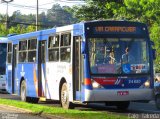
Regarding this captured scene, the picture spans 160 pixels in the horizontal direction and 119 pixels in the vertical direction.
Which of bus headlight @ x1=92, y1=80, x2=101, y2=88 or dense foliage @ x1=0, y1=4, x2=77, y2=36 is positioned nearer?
bus headlight @ x1=92, y1=80, x2=101, y2=88

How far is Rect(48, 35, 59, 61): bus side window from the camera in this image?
1983 centimetres

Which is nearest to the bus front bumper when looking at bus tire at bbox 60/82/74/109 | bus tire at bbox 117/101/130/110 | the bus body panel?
the bus body panel

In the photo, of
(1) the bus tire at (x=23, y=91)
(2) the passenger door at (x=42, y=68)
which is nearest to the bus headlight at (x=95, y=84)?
(2) the passenger door at (x=42, y=68)

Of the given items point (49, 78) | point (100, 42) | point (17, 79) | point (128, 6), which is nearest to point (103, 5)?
point (128, 6)

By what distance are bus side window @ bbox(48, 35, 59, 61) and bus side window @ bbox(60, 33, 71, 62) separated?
553mm

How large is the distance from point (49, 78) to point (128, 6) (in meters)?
20.2

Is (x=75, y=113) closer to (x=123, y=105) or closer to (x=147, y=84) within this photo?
(x=147, y=84)

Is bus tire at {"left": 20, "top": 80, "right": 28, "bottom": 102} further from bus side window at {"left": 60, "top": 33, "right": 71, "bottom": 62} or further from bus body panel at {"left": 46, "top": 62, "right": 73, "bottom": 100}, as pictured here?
bus side window at {"left": 60, "top": 33, "right": 71, "bottom": 62}

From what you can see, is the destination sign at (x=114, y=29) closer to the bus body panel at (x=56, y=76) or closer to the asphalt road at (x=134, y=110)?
the bus body panel at (x=56, y=76)

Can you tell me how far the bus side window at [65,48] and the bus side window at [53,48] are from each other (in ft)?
1.81

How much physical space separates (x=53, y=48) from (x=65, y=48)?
4.41ft

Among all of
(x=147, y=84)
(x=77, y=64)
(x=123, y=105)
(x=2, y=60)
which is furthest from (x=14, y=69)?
(x=147, y=84)

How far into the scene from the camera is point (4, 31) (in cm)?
8088

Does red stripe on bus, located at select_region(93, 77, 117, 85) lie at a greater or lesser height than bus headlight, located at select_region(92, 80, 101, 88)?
greater
